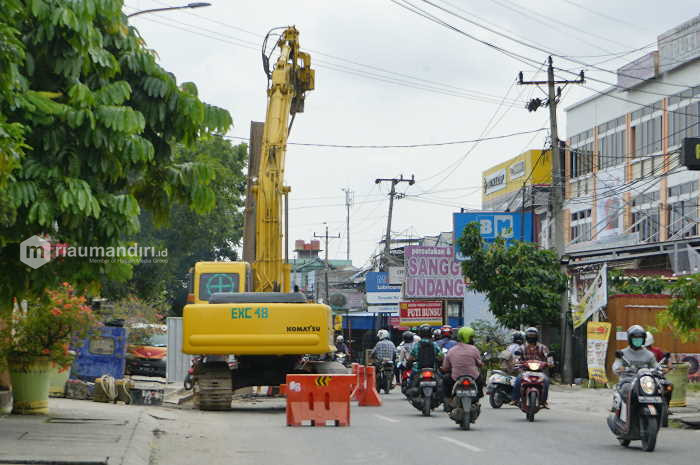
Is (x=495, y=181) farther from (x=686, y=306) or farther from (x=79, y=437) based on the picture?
(x=79, y=437)

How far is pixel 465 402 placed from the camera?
1783cm

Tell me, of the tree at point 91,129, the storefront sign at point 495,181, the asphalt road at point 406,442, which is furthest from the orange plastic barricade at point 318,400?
the storefront sign at point 495,181

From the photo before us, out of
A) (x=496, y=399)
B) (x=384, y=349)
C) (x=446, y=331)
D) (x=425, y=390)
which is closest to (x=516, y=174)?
(x=384, y=349)

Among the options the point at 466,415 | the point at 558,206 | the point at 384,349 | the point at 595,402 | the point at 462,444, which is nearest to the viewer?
the point at 462,444

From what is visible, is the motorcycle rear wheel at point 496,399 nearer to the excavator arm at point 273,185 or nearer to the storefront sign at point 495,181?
the excavator arm at point 273,185

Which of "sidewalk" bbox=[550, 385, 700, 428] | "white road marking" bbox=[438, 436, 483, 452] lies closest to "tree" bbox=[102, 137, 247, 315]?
"sidewalk" bbox=[550, 385, 700, 428]

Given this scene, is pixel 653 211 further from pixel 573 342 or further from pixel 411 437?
pixel 411 437

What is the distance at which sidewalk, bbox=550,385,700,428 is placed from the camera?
20.1 metres

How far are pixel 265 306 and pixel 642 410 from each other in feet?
31.1

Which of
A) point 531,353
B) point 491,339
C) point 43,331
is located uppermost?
point 43,331

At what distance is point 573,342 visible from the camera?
36.1 m

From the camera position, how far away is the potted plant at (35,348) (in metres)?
17.8

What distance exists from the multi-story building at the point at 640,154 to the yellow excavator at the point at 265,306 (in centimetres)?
1930

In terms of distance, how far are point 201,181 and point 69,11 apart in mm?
2812
